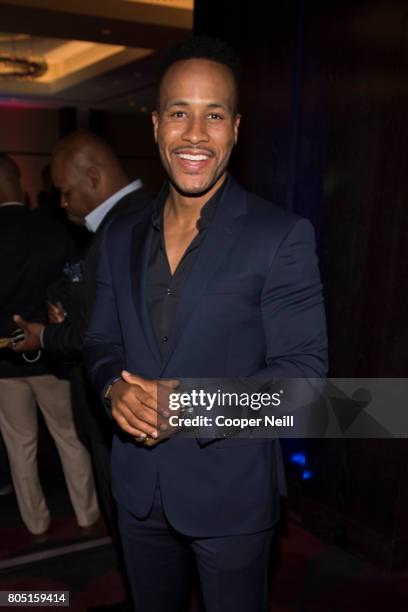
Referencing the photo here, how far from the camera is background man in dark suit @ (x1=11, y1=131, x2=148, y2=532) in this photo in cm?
236

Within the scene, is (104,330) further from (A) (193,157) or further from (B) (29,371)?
(B) (29,371)

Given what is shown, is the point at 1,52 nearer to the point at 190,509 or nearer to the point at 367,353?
the point at 367,353

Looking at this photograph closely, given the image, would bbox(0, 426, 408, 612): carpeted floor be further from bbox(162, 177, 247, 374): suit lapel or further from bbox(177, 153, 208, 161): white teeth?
bbox(177, 153, 208, 161): white teeth

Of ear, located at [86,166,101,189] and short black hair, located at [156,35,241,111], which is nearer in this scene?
short black hair, located at [156,35,241,111]

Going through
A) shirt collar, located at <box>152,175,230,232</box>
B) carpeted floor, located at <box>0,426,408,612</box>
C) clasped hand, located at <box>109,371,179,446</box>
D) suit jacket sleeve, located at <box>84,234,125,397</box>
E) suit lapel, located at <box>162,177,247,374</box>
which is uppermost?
shirt collar, located at <box>152,175,230,232</box>

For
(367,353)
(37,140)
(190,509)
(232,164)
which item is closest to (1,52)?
(37,140)

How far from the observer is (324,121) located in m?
3.03

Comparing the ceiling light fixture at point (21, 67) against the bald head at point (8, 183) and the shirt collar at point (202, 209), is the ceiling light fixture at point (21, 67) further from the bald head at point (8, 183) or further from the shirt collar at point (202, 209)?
the shirt collar at point (202, 209)

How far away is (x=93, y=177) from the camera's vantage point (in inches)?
99.4

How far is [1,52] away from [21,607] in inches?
394

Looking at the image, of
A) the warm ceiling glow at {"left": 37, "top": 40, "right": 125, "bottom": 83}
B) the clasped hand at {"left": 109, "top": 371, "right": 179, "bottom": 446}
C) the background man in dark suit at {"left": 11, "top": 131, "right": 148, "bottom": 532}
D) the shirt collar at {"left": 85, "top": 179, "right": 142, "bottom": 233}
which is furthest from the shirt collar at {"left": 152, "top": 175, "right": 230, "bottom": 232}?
the warm ceiling glow at {"left": 37, "top": 40, "right": 125, "bottom": 83}

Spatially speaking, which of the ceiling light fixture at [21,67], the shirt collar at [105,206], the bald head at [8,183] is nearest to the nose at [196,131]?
the shirt collar at [105,206]

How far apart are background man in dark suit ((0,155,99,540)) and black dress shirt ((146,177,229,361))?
5.29 ft

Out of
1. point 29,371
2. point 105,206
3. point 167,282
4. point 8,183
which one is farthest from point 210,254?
point 8,183
